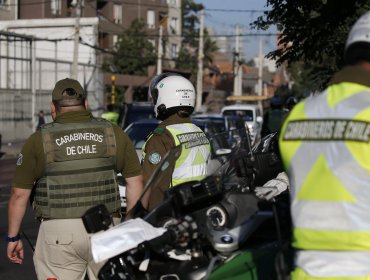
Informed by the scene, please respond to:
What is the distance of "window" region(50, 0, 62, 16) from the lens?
5669cm

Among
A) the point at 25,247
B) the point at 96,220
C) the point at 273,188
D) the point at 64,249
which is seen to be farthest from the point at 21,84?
the point at 96,220

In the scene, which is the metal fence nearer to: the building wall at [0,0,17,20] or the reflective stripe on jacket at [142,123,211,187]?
the building wall at [0,0,17,20]

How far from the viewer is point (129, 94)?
55656 mm

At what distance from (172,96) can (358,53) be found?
2.45 m

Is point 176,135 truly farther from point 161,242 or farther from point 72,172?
point 161,242

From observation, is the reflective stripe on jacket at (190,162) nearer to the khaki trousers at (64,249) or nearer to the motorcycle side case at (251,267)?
the khaki trousers at (64,249)

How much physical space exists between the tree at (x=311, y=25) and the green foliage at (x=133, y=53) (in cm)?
5263

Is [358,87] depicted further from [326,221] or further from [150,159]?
[150,159]

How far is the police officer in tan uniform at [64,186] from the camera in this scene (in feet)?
14.5

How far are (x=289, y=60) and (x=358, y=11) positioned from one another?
4.07 ft

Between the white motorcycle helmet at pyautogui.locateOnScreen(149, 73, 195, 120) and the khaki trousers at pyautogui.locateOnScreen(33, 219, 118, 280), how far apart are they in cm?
114

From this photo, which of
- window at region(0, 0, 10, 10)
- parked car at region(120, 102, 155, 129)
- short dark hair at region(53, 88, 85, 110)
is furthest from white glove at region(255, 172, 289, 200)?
window at region(0, 0, 10, 10)

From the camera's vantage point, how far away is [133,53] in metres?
62.3

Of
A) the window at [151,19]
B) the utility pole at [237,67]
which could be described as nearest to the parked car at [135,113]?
the utility pole at [237,67]
